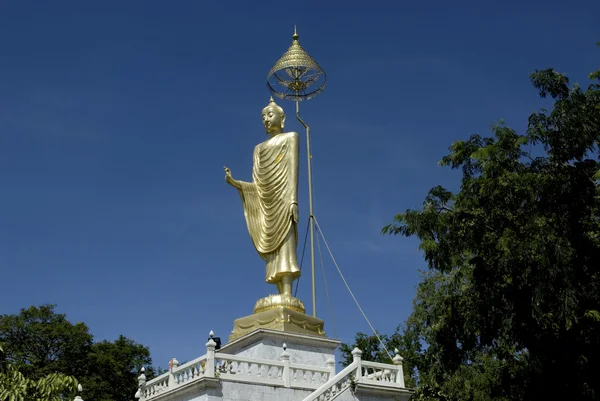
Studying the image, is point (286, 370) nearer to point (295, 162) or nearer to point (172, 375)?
point (172, 375)

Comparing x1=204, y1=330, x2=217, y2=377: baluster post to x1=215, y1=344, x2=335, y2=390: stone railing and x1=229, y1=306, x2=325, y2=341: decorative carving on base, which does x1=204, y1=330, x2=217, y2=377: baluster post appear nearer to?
x1=215, y1=344, x2=335, y2=390: stone railing

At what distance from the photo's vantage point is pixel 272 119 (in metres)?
23.2

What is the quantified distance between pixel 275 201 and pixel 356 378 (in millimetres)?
6472

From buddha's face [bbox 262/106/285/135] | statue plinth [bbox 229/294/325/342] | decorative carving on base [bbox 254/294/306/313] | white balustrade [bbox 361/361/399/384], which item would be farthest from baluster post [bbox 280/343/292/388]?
buddha's face [bbox 262/106/285/135]

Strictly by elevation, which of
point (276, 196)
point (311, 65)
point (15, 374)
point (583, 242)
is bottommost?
point (15, 374)

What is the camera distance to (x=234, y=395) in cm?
1662

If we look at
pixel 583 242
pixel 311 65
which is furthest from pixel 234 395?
pixel 311 65

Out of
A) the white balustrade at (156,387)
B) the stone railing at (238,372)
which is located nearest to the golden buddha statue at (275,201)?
the stone railing at (238,372)

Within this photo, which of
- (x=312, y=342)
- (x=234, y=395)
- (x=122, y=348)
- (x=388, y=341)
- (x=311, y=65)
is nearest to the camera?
(x=234, y=395)

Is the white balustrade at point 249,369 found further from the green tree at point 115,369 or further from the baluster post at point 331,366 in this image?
the green tree at point 115,369

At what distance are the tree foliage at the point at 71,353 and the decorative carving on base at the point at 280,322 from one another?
1415cm

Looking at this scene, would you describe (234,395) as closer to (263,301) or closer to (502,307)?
(263,301)

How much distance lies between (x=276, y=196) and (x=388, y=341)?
33.0ft

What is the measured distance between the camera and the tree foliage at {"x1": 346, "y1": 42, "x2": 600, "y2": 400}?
1738 cm
